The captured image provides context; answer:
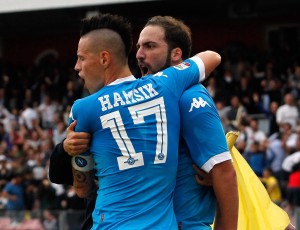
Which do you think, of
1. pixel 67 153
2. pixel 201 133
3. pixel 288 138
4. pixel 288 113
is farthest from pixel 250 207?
pixel 288 113

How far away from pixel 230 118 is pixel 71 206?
3647mm

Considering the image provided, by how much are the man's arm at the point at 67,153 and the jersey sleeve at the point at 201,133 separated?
510mm

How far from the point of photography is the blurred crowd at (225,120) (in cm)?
1620

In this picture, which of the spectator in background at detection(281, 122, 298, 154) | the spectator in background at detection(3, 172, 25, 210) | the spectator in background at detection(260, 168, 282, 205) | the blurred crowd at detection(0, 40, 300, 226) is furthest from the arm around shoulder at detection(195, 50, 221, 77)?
the spectator in background at detection(3, 172, 25, 210)

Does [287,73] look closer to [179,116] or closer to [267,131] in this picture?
[267,131]

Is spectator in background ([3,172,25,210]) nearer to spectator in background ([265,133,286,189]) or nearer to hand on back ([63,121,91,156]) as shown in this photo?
spectator in background ([265,133,286,189])

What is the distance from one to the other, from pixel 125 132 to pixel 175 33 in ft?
2.52

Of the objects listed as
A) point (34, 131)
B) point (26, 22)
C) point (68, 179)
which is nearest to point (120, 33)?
point (68, 179)

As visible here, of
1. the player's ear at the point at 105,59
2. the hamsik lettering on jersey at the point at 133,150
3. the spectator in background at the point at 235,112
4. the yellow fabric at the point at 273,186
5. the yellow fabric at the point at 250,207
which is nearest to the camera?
the hamsik lettering on jersey at the point at 133,150

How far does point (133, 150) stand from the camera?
4305mm

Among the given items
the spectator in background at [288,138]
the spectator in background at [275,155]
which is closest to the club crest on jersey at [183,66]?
the spectator in background at [288,138]

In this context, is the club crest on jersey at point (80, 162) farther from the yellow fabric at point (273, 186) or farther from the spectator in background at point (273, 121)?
the spectator in background at point (273, 121)

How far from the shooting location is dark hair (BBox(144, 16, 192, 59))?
4789 millimetres

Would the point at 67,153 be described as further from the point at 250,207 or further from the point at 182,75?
the point at 250,207
